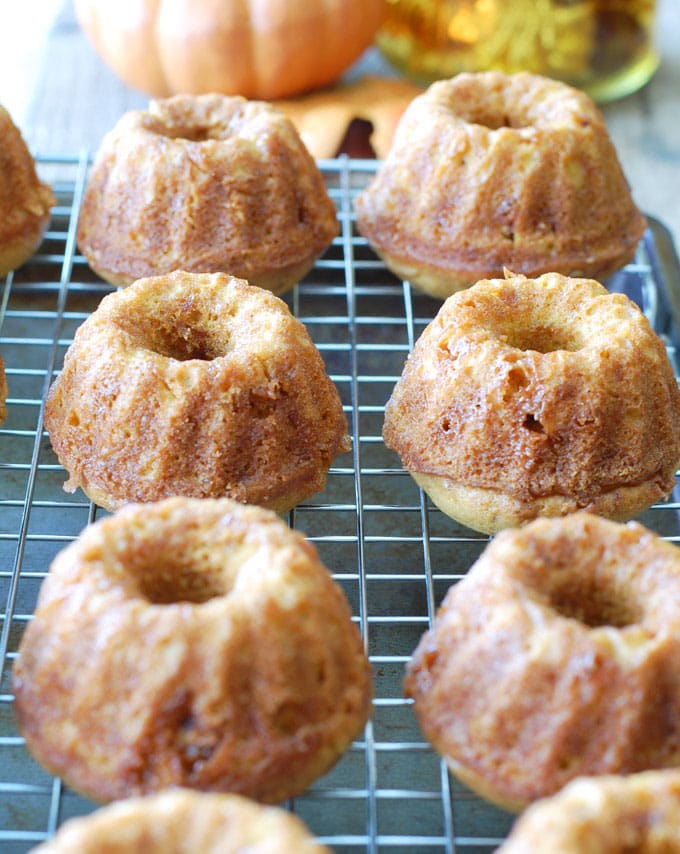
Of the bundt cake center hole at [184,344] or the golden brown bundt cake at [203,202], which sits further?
the golden brown bundt cake at [203,202]

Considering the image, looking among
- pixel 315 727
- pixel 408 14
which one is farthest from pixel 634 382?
pixel 408 14

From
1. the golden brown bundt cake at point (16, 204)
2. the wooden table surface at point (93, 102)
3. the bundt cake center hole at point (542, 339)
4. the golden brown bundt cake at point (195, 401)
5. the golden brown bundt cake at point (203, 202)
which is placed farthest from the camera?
the wooden table surface at point (93, 102)

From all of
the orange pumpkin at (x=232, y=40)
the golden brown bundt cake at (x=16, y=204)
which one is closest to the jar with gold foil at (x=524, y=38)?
the orange pumpkin at (x=232, y=40)

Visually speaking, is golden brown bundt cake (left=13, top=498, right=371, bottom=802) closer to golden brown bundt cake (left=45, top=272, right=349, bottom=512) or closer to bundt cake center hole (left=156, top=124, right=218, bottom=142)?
golden brown bundt cake (left=45, top=272, right=349, bottom=512)

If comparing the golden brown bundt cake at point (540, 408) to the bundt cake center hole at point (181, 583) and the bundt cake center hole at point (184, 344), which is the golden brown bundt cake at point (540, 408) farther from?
the bundt cake center hole at point (181, 583)

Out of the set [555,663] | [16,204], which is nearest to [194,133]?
[16,204]

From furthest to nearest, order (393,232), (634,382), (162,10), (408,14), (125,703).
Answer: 1. (408,14)
2. (162,10)
3. (393,232)
4. (634,382)
5. (125,703)

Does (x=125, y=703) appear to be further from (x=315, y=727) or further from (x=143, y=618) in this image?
(x=315, y=727)
